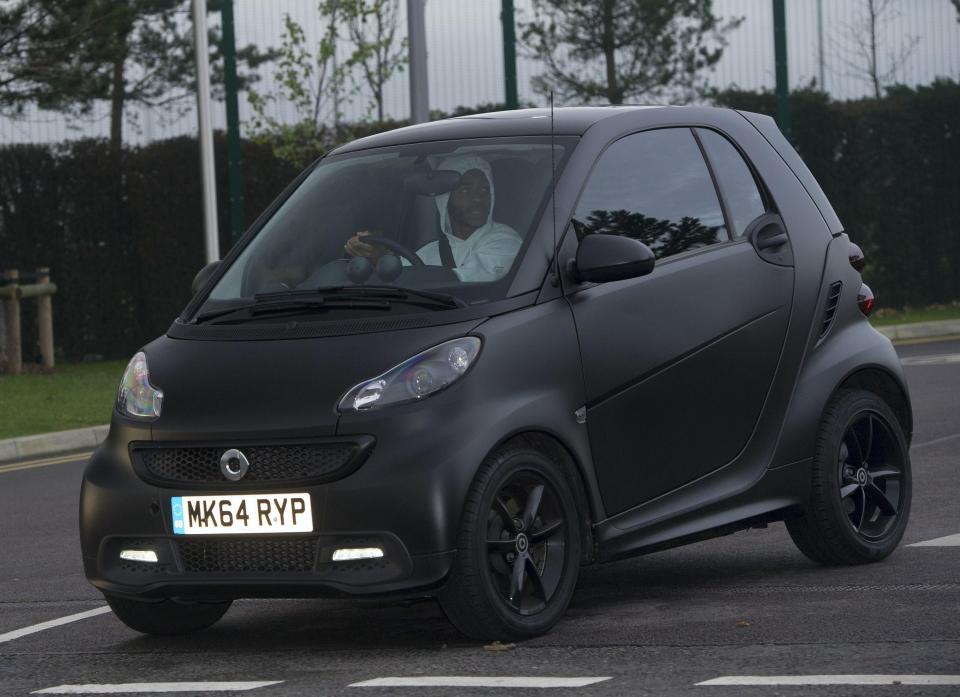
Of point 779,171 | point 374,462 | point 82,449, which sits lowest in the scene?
point 82,449

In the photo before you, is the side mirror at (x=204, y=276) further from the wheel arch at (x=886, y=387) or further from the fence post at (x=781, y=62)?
the fence post at (x=781, y=62)

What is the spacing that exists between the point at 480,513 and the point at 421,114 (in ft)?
43.7

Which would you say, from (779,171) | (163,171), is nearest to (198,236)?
(163,171)

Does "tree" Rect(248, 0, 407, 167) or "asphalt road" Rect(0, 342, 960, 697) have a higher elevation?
"tree" Rect(248, 0, 407, 167)

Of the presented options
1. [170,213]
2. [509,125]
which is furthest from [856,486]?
[170,213]

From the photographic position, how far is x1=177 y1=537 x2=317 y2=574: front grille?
5984 millimetres

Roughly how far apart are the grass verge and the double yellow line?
0.90m

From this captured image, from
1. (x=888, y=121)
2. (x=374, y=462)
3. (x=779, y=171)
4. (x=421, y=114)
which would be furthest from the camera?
(x=888, y=121)

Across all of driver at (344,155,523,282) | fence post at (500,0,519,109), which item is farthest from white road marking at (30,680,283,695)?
fence post at (500,0,519,109)

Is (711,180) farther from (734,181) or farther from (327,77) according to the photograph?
(327,77)

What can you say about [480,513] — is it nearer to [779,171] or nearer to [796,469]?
[796,469]

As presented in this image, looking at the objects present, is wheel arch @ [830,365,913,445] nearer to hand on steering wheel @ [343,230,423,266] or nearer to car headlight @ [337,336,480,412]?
hand on steering wheel @ [343,230,423,266]

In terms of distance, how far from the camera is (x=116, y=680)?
Result: 601 centimetres

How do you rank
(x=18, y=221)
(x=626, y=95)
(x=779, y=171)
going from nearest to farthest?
1. (x=779, y=171)
2. (x=18, y=221)
3. (x=626, y=95)
